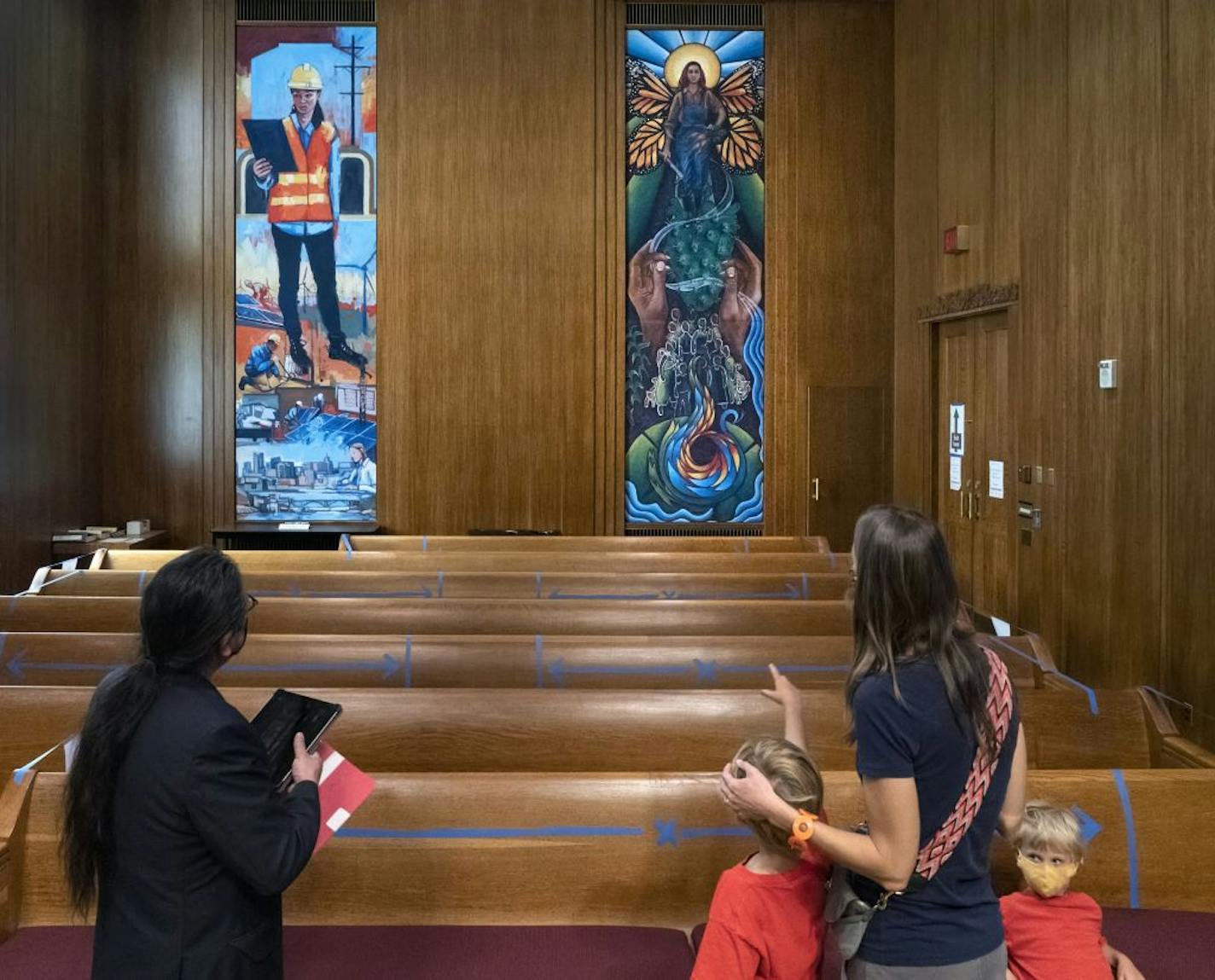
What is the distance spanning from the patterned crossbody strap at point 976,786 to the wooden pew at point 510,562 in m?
4.57

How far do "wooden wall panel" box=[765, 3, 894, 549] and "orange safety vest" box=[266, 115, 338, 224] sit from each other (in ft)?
11.1

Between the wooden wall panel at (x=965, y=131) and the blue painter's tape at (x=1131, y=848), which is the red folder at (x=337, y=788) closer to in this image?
the blue painter's tape at (x=1131, y=848)

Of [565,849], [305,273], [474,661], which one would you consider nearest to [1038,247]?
[474,661]

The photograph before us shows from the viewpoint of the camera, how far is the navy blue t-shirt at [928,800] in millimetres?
1729

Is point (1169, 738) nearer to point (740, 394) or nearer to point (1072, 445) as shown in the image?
point (1072, 445)

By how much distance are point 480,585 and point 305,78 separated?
18.2 ft

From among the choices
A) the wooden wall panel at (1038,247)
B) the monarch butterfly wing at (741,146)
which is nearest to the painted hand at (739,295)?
the monarch butterfly wing at (741,146)

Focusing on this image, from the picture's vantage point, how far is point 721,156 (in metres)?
9.86

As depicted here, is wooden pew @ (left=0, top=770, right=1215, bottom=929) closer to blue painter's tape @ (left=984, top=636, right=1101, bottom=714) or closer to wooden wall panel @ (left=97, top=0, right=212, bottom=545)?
blue painter's tape @ (left=984, top=636, right=1101, bottom=714)

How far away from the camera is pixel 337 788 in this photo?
81.7 inches

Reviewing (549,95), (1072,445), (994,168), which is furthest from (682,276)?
(1072,445)

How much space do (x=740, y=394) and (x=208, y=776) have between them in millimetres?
8271

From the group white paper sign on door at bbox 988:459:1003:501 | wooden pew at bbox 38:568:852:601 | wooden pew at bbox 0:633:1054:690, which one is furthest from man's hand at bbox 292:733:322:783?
white paper sign on door at bbox 988:459:1003:501

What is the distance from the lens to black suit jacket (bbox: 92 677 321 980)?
5.94 ft
